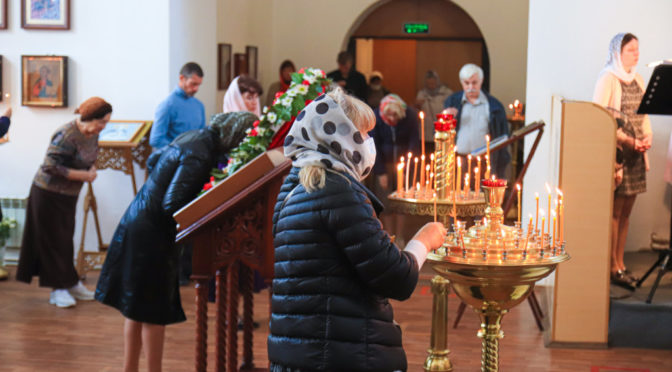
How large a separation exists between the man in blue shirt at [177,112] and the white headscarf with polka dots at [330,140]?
5.29 metres

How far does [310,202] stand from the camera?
277cm

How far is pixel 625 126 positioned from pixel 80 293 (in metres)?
4.52

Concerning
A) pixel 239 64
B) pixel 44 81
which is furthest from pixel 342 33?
pixel 44 81

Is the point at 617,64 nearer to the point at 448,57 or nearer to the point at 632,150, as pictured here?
the point at 632,150

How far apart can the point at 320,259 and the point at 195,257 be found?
1636 mm

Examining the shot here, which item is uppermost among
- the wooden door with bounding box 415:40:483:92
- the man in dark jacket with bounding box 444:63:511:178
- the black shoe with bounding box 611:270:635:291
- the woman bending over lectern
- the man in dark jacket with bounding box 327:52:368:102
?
the wooden door with bounding box 415:40:483:92

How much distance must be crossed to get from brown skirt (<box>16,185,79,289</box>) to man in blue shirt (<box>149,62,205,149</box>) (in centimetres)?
114

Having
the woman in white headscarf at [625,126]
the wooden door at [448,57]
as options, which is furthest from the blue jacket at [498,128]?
the wooden door at [448,57]

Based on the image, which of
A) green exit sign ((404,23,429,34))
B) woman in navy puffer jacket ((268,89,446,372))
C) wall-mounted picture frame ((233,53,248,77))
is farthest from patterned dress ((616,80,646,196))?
green exit sign ((404,23,429,34))

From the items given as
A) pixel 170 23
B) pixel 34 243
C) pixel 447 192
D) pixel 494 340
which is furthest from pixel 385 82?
pixel 494 340

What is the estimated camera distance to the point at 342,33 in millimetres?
13906

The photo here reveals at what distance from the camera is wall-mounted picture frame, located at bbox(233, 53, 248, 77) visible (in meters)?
11.2

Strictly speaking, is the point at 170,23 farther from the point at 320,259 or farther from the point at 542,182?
the point at 320,259

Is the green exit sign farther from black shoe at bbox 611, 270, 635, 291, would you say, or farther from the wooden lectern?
the wooden lectern
